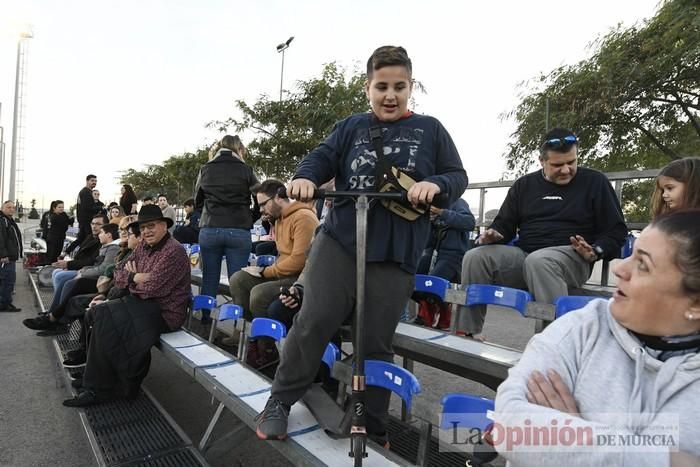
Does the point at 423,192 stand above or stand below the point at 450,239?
above

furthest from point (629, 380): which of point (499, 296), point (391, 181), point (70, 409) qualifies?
point (70, 409)

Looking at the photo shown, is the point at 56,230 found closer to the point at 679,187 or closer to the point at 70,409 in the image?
the point at 70,409

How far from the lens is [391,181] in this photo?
6.24 ft

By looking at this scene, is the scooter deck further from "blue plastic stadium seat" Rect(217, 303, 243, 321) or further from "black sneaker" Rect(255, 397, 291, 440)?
"blue plastic stadium seat" Rect(217, 303, 243, 321)

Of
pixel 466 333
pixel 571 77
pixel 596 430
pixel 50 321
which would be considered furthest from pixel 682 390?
pixel 571 77

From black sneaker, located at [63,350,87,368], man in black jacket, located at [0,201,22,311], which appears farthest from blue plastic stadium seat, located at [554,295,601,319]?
man in black jacket, located at [0,201,22,311]

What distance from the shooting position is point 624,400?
42.8 inches

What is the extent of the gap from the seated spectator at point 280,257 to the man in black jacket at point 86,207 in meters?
6.49

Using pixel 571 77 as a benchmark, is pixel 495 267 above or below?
below

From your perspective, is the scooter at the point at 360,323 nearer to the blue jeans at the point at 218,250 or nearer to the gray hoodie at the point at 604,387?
the gray hoodie at the point at 604,387

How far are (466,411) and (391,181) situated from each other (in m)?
0.92

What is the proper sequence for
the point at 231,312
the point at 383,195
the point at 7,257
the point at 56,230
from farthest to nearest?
the point at 56,230, the point at 7,257, the point at 231,312, the point at 383,195

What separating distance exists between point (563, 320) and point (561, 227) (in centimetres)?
210

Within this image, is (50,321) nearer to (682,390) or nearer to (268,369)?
(268,369)
